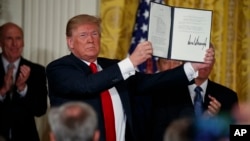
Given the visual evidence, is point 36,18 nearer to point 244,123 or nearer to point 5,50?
point 5,50

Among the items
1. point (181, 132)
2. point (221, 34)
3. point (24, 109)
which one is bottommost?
point (24, 109)

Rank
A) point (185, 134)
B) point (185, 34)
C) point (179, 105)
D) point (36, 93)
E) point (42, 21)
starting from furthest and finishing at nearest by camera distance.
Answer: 1. point (42, 21)
2. point (36, 93)
3. point (179, 105)
4. point (185, 34)
5. point (185, 134)

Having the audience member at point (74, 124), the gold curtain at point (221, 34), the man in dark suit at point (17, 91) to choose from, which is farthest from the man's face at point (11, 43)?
the audience member at point (74, 124)

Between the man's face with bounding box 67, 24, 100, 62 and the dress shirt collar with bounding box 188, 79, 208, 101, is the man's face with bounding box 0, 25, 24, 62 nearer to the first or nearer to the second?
the man's face with bounding box 67, 24, 100, 62

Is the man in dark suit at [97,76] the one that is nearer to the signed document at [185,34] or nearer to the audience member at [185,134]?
the signed document at [185,34]

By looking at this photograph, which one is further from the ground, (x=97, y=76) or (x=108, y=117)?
(x=97, y=76)

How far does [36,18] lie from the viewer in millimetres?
3123

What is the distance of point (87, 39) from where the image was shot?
221 cm

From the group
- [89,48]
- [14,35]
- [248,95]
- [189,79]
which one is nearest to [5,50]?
[14,35]

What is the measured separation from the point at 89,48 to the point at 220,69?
120 centimetres

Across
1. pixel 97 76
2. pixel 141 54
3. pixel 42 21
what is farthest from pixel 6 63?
pixel 141 54

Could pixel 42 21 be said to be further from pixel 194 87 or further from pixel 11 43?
pixel 194 87

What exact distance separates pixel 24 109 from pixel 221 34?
1.32m

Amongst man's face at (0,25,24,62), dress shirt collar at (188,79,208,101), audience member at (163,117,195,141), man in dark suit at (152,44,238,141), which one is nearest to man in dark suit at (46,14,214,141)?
man in dark suit at (152,44,238,141)
